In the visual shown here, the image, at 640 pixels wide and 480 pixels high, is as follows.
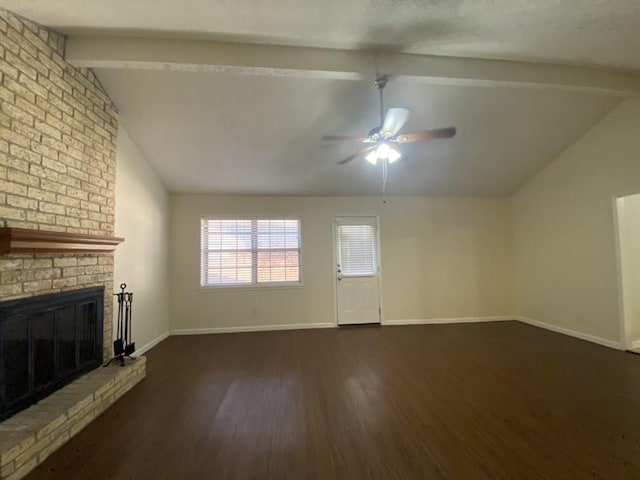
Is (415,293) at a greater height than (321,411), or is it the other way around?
(415,293)

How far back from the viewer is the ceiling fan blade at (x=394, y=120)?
2295mm

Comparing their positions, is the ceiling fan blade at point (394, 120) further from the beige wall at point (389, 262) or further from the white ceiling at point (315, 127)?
the beige wall at point (389, 262)

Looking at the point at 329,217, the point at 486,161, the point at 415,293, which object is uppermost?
the point at 486,161

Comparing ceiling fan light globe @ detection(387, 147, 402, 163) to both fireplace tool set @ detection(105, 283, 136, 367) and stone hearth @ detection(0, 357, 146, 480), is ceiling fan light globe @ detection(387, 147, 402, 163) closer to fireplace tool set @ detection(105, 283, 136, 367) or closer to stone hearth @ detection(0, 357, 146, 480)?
fireplace tool set @ detection(105, 283, 136, 367)

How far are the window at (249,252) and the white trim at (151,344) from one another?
1.00 meters

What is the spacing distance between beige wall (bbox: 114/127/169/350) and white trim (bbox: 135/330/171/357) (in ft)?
0.10

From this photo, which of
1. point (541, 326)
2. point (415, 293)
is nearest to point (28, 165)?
point (415, 293)

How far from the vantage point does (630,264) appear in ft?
12.3

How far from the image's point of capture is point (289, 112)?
3.34m

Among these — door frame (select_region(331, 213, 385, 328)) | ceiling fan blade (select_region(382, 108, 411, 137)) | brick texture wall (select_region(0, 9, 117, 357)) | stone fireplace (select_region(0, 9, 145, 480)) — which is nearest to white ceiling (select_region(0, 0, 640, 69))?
brick texture wall (select_region(0, 9, 117, 357))

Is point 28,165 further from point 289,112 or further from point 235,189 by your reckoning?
point 235,189

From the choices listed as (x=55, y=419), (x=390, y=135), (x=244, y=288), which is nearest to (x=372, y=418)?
(x=55, y=419)

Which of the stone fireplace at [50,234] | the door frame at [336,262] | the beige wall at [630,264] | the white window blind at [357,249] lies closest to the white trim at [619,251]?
the beige wall at [630,264]

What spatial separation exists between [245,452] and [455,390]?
6.54 ft
